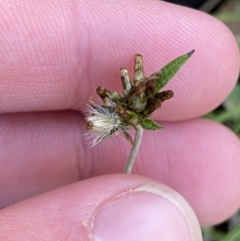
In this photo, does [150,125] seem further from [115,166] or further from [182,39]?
[115,166]

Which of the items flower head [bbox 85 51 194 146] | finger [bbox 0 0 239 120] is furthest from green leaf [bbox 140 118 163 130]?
finger [bbox 0 0 239 120]

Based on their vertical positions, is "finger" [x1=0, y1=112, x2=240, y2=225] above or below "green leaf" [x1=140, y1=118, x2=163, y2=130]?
below

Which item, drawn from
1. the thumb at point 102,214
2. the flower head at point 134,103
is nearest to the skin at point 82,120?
the thumb at point 102,214

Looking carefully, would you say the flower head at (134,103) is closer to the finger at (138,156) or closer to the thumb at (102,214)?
the thumb at (102,214)

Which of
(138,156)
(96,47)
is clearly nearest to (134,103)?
(96,47)

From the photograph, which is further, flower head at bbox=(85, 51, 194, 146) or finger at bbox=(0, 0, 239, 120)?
finger at bbox=(0, 0, 239, 120)

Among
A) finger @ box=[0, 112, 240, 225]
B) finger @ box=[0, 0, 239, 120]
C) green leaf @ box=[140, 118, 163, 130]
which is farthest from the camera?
finger @ box=[0, 112, 240, 225]

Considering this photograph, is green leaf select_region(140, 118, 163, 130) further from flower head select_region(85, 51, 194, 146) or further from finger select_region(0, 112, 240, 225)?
finger select_region(0, 112, 240, 225)
